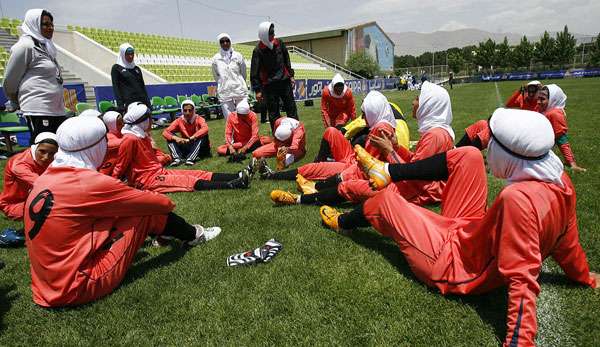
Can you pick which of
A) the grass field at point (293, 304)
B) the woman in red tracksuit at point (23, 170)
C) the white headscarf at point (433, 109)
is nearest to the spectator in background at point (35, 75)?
the woman in red tracksuit at point (23, 170)

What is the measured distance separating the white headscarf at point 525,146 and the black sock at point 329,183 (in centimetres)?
258

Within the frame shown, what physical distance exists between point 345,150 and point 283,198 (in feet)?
5.23

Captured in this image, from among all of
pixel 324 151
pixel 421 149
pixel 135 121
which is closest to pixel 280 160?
pixel 324 151

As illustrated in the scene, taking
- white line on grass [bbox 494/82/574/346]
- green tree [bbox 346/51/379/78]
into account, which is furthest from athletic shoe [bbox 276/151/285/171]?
green tree [bbox 346/51/379/78]

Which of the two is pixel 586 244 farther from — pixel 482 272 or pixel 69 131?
pixel 69 131

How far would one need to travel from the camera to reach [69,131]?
105 inches

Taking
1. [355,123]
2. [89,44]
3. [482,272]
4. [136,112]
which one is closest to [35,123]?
[136,112]

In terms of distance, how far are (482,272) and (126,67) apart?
23.4 ft

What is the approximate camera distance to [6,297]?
2.96 m

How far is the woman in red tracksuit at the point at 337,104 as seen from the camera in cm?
766

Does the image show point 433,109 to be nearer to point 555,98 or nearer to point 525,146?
point 525,146

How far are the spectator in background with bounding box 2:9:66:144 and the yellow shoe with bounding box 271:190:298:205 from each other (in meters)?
3.03

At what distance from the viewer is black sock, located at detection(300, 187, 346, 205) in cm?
430

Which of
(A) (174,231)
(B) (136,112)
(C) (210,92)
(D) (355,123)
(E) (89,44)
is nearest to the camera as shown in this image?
(A) (174,231)
